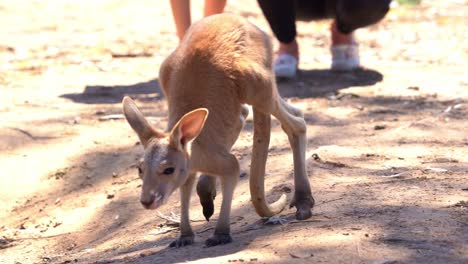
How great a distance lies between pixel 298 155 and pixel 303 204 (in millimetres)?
238

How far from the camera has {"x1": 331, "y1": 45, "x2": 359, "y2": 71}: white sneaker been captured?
6266 mm

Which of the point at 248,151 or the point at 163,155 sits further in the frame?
the point at 248,151

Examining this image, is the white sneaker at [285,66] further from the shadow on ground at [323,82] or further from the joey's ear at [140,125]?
the joey's ear at [140,125]

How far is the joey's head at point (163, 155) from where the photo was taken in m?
2.91

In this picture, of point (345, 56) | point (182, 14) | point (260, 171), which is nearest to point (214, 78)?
point (260, 171)

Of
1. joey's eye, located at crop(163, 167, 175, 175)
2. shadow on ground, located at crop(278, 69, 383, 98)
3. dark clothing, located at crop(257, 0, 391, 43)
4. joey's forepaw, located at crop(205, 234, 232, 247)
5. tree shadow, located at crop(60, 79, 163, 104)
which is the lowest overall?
shadow on ground, located at crop(278, 69, 383, 98)

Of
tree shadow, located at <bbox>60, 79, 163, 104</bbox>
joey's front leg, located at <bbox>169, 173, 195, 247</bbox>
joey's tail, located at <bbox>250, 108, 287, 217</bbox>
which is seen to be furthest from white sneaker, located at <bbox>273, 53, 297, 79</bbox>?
joey's front leg, located at <bbox>169, 173, 195, 247</bbox>

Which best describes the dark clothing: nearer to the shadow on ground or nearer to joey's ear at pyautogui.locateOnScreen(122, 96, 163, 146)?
the shadow on ground

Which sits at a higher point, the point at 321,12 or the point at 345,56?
the point at 321,12

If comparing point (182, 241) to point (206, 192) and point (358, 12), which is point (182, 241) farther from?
point (358, 12)

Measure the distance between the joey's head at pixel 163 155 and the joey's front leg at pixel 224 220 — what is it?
0.16 metres

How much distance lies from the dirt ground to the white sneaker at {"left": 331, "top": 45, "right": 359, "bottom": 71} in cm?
11

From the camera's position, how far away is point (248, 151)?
4.50 m

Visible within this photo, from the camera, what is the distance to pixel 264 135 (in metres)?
3.55
